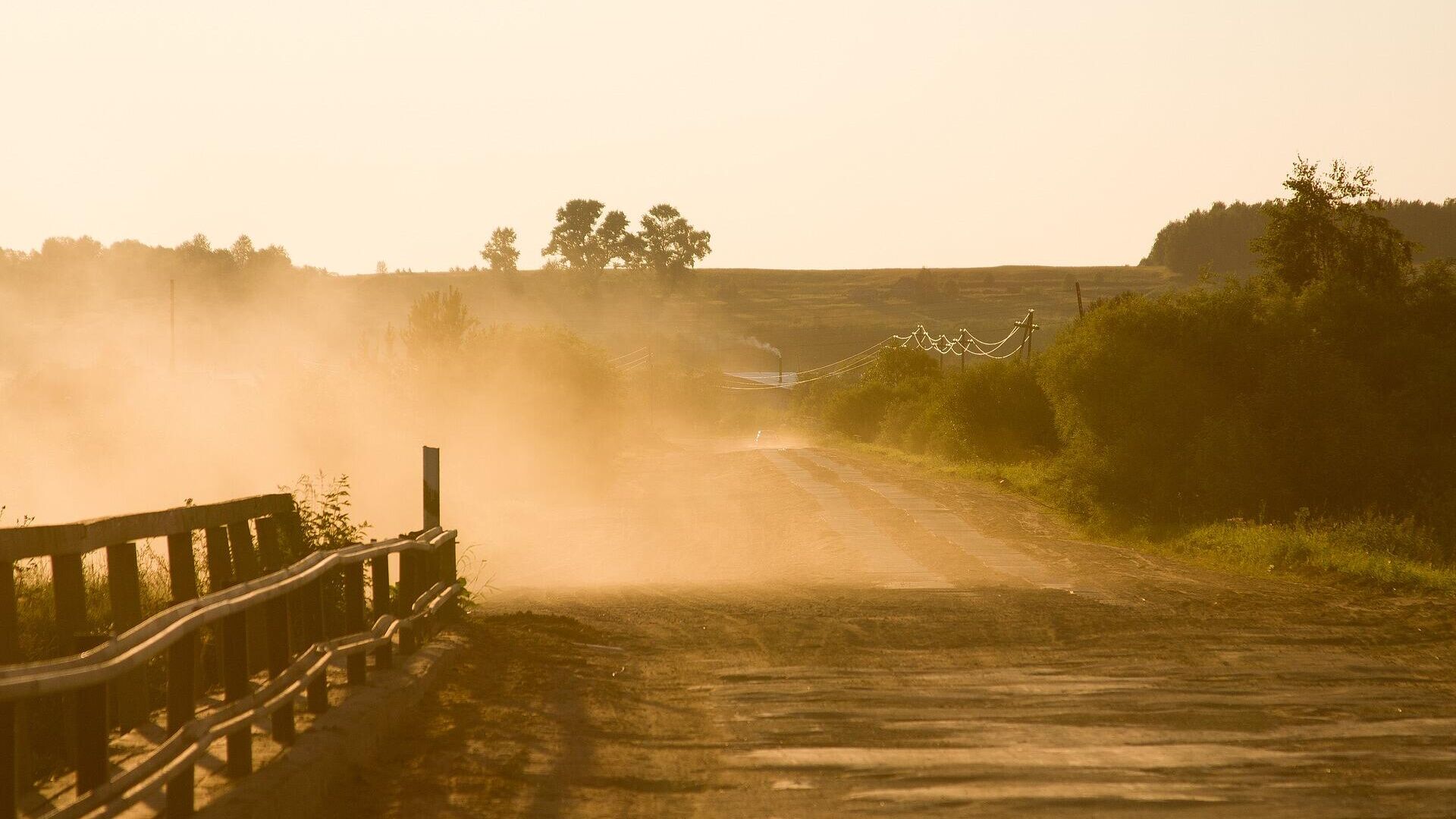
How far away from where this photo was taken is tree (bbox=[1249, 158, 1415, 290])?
31141mm

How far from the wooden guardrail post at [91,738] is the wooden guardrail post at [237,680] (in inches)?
47.6

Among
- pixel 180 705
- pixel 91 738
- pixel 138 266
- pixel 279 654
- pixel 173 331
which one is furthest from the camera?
pixel 138 266

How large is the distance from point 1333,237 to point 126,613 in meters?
29.3

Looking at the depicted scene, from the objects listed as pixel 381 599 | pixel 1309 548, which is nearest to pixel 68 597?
pixel 381 599

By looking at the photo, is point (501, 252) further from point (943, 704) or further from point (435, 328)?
point (943, 704)

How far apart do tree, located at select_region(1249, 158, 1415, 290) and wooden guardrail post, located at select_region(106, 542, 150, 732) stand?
2814cm

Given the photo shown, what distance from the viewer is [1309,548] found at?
69.1 feet

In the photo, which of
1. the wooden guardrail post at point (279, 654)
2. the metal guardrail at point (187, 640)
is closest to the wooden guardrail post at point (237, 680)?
the metal guardrail at point (187, 640)

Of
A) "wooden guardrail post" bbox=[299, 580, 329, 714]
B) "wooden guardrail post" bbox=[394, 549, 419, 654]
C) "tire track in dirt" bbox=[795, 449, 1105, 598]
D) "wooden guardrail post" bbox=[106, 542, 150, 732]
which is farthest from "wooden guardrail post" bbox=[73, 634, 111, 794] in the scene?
"tire track in dirt" bbox=[795, 449, 1105, 598]

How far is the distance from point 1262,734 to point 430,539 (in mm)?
6497

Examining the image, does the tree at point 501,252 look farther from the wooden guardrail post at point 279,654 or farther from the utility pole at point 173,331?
the wooden guardrail post at point 279,654

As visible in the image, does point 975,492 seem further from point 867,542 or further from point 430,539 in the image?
point 430,539

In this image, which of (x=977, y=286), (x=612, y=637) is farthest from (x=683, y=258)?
(x=612, y=637)

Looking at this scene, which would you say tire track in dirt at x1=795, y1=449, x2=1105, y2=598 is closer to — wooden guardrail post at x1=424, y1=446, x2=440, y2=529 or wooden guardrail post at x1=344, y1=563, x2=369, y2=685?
wooden guardrail post at x1=424, y1=446, x2=440, y2=529
